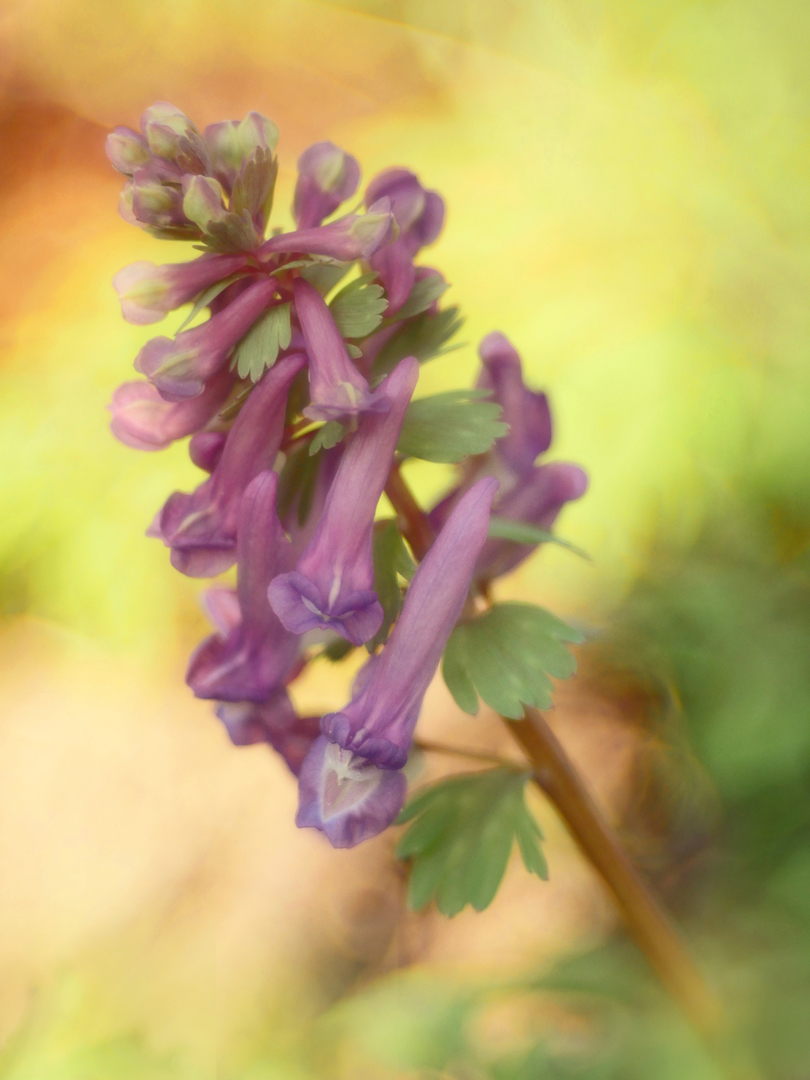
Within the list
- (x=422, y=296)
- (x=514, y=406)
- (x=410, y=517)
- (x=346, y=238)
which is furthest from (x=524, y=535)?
(x=346, y=238)

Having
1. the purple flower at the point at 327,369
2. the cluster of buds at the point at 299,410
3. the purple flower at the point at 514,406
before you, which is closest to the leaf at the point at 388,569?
the cluster of buds at the point at 299,410

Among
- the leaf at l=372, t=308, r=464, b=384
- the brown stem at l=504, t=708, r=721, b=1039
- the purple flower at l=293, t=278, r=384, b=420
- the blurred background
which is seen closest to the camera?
the purple flower at l=293, t=278, r=384, b=420

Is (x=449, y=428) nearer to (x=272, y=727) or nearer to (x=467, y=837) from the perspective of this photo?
(x=272, y=727)

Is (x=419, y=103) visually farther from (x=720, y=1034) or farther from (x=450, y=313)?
(x=720, y=1034)

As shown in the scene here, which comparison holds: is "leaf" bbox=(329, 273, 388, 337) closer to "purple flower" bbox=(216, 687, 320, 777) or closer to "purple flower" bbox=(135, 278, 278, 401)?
A: "purple flower" bbox=(135, 278, 278, 401)

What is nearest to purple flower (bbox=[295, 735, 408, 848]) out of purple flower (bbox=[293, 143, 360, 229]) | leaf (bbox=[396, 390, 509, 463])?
leaf (bbox=[396, 390, 509, 463])

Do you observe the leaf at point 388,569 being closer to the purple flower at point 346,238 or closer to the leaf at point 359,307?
the leaf at point 359,307

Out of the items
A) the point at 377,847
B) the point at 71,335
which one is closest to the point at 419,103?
the point at 71,335
